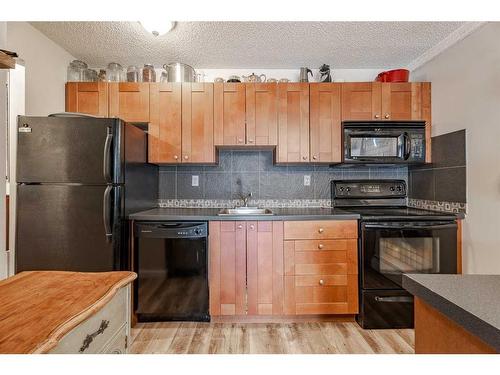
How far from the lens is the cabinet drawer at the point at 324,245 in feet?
7.40

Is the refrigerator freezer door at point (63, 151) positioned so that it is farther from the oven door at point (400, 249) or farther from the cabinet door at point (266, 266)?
the oven door at point (400, 249)

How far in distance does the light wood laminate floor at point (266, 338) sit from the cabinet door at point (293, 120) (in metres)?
1.46

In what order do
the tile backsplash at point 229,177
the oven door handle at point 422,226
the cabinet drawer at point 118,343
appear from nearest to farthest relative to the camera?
the cabinet drawer at point 118,343 → the oven door handle at point 422,226 → the tile backsplash at point 229,177

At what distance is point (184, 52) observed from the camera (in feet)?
8.33

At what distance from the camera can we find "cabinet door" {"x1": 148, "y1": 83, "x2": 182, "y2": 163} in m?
2.55

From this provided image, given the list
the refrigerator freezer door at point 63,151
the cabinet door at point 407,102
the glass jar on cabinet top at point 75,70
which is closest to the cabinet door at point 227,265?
the refrigerator freezer door at point 63,151

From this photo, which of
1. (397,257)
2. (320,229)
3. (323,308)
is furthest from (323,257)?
(397,257)

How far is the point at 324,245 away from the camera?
226 cm

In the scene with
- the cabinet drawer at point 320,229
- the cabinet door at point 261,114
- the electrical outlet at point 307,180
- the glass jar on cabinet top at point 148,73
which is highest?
the glass jar on cabinet top at point 148,73

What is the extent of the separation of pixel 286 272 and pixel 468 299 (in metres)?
1.71

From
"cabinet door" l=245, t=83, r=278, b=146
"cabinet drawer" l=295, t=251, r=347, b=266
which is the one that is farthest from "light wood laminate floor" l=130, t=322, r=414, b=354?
"cabinet door" l=245, t=83, r=278, b=146

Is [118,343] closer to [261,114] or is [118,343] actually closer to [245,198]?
[245,198]

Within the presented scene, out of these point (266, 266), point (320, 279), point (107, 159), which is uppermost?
point (107, 159)
